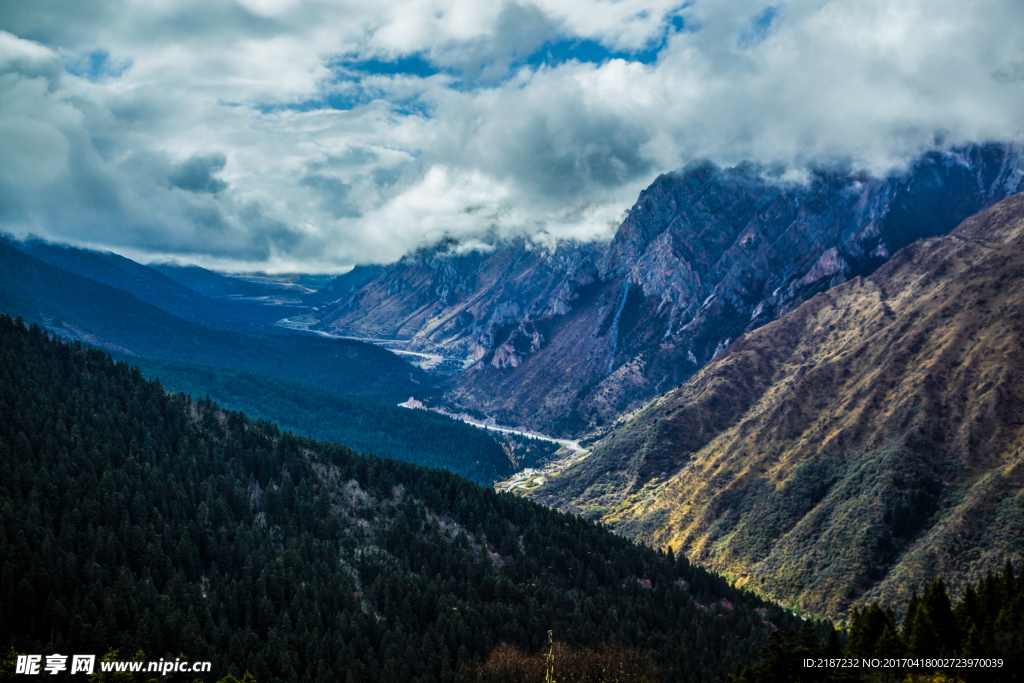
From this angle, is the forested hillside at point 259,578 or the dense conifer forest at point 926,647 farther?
the forested hillside at point 259,578

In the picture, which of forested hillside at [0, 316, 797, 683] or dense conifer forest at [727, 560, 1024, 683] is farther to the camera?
forested hillside at [0, 316, 797, 683]

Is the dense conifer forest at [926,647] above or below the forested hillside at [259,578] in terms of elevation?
below

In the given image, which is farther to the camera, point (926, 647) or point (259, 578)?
point (259, 578)

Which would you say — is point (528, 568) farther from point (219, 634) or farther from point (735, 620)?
point (219, 634)

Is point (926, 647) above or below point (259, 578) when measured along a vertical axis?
below

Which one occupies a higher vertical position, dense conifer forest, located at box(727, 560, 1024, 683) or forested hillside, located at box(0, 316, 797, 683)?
forested hillside, located at box(0, 316, 797, 683)

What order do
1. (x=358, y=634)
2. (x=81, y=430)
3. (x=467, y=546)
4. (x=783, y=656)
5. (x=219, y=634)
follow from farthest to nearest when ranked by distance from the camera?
(x=467, y=546)
(x=81, y=430)
(x=358, y=634)
(x=219, y=634)
(x=783, y=656)

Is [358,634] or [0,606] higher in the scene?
[0,606]

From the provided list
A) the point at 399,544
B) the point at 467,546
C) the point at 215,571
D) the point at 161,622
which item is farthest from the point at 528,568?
the point at 161,622
